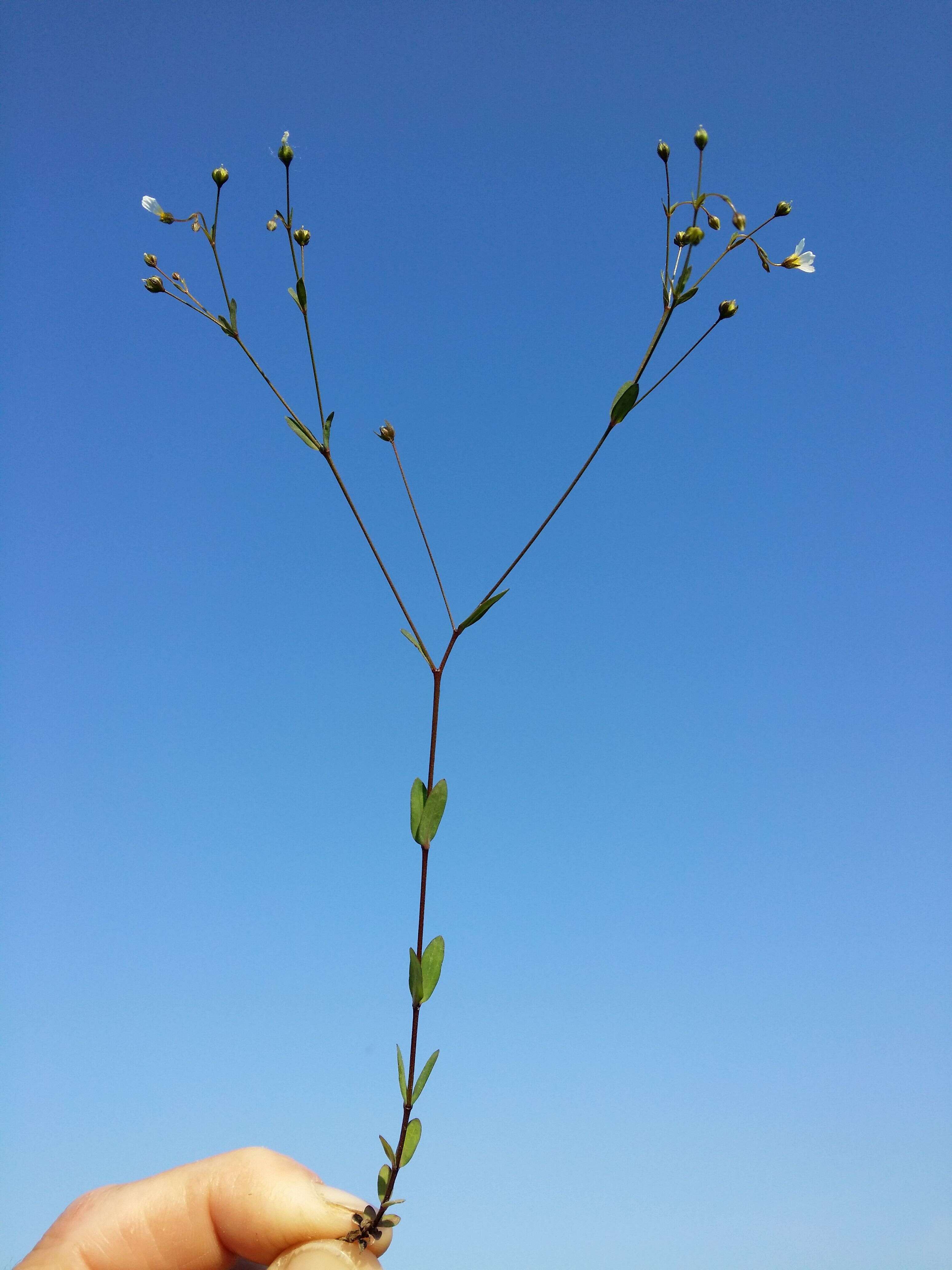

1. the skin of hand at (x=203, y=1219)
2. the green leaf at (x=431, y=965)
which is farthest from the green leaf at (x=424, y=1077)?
the skin of hand at (x=203, y=1219)

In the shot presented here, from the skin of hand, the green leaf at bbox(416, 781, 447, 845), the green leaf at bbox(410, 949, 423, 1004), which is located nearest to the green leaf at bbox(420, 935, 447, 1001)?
the green leaf at bbox(410, 949, 423, 1004)

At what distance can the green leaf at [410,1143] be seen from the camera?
167cm

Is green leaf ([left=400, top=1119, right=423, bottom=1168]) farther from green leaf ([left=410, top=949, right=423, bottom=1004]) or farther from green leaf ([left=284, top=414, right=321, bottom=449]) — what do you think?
green leaf ([left=284, top=414, right=321, bottom=449])

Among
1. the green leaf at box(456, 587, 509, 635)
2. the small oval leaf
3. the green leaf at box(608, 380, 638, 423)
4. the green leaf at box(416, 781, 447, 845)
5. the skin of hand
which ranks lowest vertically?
the skin of hand

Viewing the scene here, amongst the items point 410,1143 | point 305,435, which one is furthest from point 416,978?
point 305,435

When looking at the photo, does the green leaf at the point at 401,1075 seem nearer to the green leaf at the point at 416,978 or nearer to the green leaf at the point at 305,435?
the green leaf at the point at 416,978

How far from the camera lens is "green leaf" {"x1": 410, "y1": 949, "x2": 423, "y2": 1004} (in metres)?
1.69

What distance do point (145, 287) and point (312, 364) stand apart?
49 centimetres

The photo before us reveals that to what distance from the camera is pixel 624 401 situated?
5.66ft

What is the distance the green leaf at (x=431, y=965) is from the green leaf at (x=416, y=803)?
0.23 meters

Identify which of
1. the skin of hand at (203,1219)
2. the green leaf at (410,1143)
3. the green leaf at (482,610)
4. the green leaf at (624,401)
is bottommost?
the skin of hand at (203,1219)

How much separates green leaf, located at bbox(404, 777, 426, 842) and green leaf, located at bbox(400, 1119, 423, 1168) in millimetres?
594

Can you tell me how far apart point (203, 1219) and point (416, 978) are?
64.0 inches

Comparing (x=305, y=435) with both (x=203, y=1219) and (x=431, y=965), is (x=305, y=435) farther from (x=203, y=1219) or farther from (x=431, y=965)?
(x=203, y=1219)
